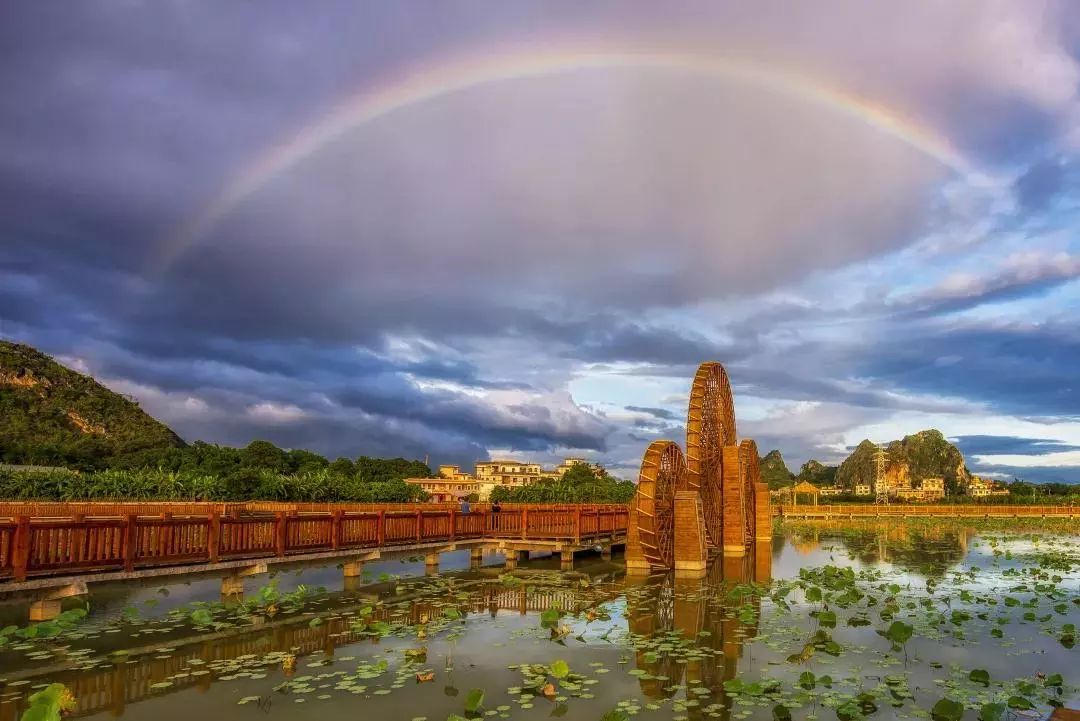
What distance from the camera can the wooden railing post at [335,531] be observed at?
1844 cm

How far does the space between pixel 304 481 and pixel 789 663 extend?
118 feet

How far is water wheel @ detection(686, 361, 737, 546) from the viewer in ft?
82.5

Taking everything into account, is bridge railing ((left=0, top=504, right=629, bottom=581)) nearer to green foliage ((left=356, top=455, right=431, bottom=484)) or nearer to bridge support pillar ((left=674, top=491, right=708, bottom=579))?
bridge support pillar ((left=674, top=491, right=708, bottom=579))

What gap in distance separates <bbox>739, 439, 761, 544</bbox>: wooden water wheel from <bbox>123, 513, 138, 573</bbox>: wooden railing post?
2292cm

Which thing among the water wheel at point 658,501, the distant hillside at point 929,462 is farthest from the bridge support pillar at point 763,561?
the distant hillside at point 929,462

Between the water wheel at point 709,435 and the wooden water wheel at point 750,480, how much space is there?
48.4 inches

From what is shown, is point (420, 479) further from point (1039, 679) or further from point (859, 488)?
point (859, 488)

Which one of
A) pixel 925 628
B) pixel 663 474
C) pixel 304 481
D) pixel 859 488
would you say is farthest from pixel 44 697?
pixel 859 488

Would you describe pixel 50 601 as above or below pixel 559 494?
above

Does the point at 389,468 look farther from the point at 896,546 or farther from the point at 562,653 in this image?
the point at 562,653

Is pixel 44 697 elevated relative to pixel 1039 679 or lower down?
elevated

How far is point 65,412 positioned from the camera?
9500 cm

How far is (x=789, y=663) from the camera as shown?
33.8 feet

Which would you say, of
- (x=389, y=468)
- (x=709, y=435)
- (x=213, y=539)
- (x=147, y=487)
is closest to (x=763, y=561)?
(x=709, y=435)
